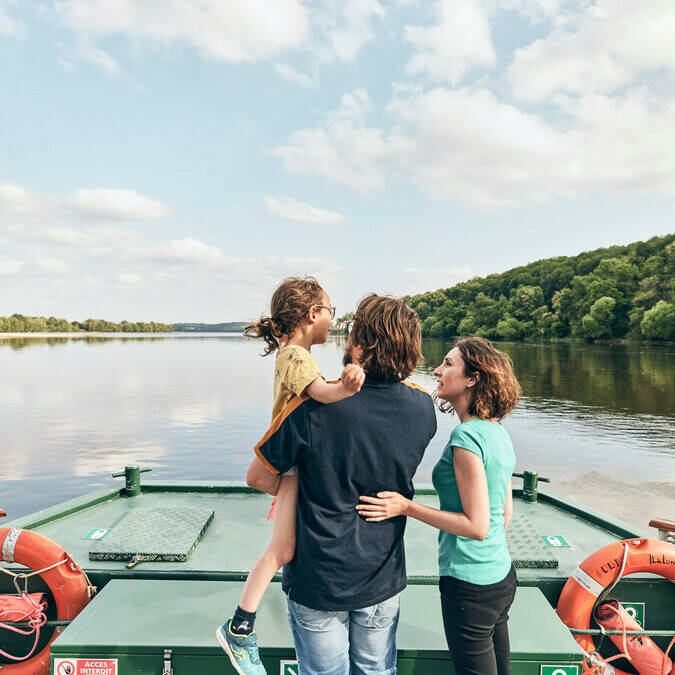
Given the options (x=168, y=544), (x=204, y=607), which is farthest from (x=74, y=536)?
(x=204, y=607)

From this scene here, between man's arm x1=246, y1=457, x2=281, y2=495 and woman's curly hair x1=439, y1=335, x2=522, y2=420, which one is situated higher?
woman's curly hair x1=439, y1=335, x2=522, y2=420

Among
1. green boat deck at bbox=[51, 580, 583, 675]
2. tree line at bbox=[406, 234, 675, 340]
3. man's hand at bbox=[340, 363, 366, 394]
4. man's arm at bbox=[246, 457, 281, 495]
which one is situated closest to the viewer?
man's hand at bbox=[340, 363, 366, 394]

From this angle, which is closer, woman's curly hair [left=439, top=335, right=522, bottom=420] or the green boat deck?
woman's curly hair [left=439, top=335, right=522, bottom=420]

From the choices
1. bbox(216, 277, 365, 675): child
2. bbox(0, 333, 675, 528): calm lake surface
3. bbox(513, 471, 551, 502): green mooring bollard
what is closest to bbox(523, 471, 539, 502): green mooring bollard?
bbox(513, 471, 551, 502): green mooring bollard

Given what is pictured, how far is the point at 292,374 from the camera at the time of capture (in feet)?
6.94

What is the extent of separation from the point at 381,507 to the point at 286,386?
0.60 m

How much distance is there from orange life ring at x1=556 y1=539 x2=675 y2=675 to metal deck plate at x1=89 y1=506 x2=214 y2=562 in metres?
2.63

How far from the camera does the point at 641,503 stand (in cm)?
1464

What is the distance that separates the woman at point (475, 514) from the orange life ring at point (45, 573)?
249 centimetres

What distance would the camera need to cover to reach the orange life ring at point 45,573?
3396 millimetres

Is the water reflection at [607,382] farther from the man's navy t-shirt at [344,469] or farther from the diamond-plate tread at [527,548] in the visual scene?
the man's navy t-shirt at [344,469]

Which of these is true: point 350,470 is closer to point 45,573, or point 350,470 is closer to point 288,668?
point 288,668

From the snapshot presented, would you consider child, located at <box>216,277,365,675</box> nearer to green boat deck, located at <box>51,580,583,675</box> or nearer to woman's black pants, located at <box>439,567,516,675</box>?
green boat deck, located at <box>51,580,583,675</box>

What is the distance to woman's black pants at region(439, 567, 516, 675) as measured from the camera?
6.85ft
